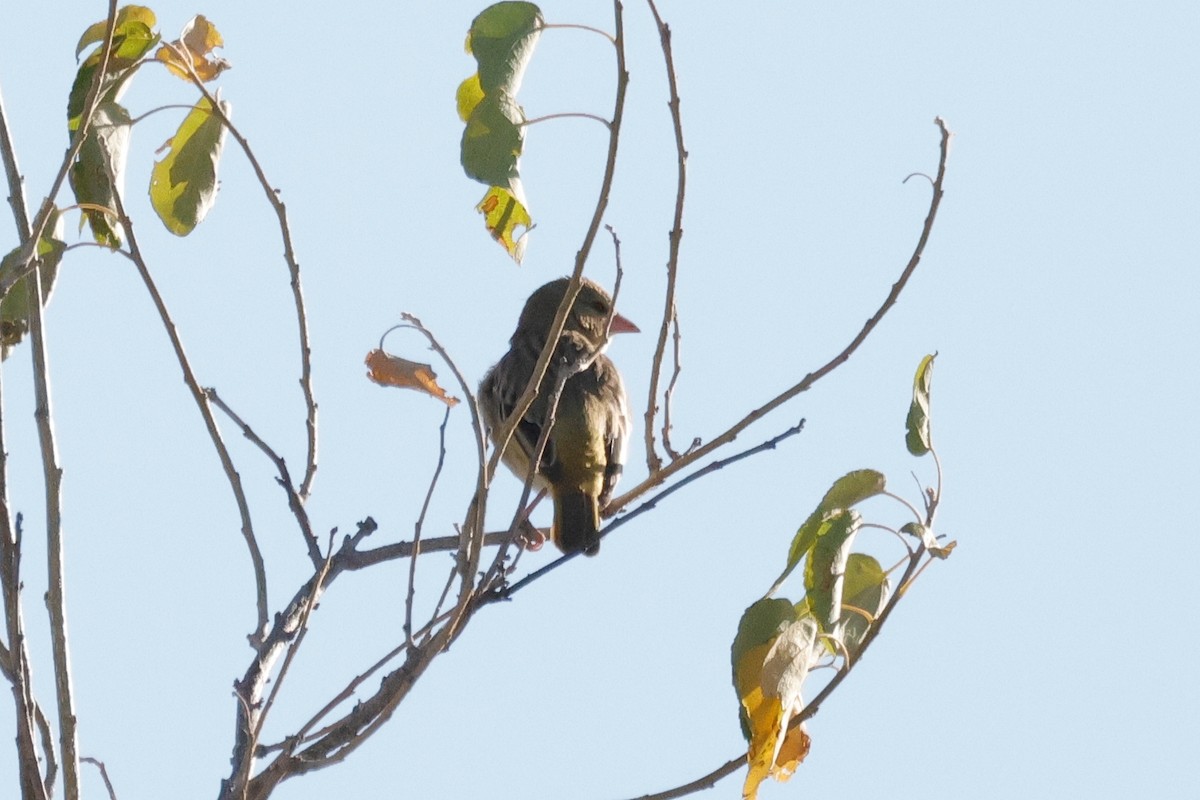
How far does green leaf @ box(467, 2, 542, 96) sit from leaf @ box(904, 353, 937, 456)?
1.11 metres

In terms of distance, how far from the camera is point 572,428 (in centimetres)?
688

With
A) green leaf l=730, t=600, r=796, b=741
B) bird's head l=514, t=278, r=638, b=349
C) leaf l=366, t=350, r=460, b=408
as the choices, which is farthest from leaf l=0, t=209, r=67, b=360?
bird's head l=514, t=278, r=638, b=349

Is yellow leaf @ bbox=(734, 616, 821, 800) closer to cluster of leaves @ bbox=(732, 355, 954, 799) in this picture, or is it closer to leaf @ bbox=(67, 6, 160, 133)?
cluster of leaves @ bbox=(732, 355, 954, 799)

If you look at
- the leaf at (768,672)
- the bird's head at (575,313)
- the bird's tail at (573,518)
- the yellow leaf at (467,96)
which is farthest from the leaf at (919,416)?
the bird's head at (575,313)

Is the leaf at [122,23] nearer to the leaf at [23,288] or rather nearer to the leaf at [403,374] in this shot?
the leaf at [23,288]

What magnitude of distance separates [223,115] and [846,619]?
6.02ft

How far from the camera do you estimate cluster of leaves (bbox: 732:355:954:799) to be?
3.47 meters

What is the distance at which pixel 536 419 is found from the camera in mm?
6844

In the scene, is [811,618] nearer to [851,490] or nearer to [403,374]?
[851,490]

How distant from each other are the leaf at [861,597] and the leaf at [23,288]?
1966 millimetres

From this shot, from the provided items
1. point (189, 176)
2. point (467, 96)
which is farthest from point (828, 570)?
point (189, 176)

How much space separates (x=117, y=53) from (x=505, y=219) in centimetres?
101

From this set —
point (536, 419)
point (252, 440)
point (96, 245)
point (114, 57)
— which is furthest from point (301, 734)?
point (536, 419)

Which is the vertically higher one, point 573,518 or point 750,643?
point 573,518
